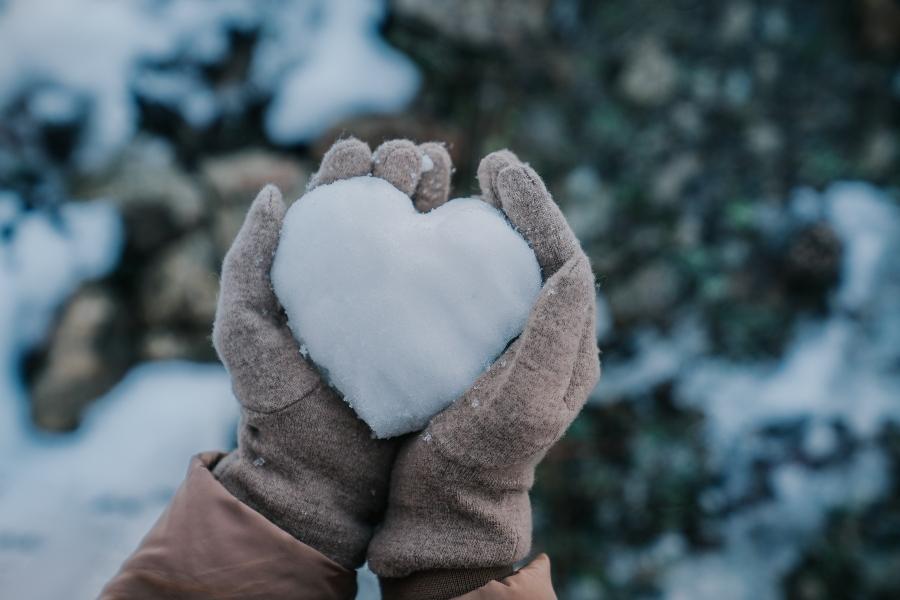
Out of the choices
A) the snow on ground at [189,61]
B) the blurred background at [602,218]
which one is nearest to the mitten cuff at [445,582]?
the blurred background at [602,218]

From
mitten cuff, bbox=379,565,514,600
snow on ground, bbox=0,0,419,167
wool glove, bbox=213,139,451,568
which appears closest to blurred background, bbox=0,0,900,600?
snow on ground, bbox=0,0,419,167

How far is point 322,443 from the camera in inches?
27.6

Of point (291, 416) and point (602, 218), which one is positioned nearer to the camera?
point (291, 416)

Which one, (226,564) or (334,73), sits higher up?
(334,73)

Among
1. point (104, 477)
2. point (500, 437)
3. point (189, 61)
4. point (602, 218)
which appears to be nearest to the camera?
point (500, 437)

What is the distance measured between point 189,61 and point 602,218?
105 cm

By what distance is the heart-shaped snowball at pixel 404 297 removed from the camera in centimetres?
66

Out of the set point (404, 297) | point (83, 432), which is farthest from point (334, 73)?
point (404, 297)

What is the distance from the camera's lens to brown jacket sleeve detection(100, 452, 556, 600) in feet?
2.12

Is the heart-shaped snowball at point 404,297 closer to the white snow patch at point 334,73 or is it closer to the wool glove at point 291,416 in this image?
the wool glove at point 291,416

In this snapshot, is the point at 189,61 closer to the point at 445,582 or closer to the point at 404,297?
the point at 404,297

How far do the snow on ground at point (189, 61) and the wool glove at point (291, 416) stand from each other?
3.28ft

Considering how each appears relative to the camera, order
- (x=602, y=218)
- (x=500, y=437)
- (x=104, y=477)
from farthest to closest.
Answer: (x=602, y=218) → (x=104, y=477) → (x=500, y=437)

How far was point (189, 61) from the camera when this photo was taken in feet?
5.41
